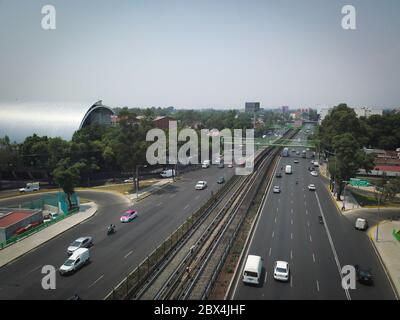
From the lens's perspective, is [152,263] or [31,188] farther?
[31,188]

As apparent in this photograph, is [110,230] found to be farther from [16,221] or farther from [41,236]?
[16,221]

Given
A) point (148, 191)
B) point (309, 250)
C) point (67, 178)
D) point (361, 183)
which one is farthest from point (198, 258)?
point (148, 191)

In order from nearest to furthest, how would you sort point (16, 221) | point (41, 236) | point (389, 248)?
point (389, 248)
point (41, 236)
point (16, 221)

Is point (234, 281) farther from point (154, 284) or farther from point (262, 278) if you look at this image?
point (154, 284)

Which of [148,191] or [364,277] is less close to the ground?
[148,191]

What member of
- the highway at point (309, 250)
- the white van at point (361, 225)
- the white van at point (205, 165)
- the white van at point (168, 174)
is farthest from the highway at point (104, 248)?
the white van at point (205, 165)

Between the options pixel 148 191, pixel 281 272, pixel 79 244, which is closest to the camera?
pixel 281 272

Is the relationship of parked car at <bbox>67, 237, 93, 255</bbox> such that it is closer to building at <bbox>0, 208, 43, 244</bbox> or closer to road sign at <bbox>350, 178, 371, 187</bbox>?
building at <bbox>0, 208, 43, 244</bbox>
